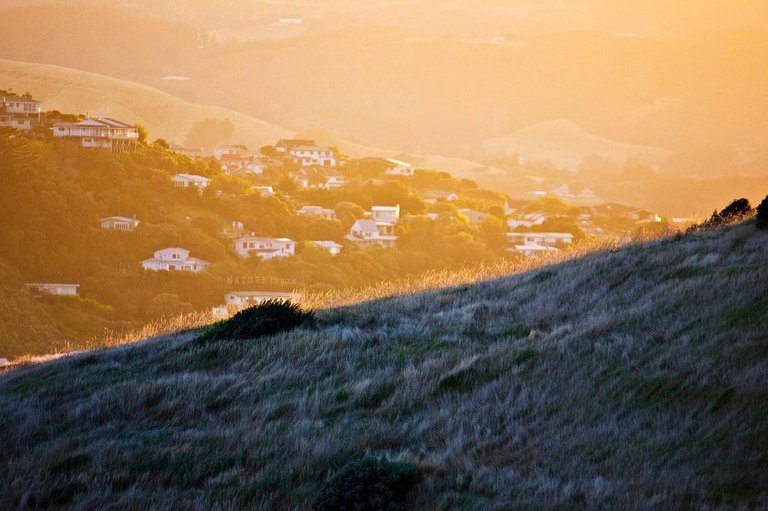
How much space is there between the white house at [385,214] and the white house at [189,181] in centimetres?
1976

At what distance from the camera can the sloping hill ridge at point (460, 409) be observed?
21.1 feet

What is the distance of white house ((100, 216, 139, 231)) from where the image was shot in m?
85.6

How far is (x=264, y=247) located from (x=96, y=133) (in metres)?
31.7

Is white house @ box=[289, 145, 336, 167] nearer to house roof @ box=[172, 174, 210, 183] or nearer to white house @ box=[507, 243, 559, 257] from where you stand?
house roof @ box=[172, 174, 210, 183]

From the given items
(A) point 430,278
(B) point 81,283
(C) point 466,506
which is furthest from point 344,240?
(C) point 466,506

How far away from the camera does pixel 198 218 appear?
9431 cm

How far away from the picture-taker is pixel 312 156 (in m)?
137

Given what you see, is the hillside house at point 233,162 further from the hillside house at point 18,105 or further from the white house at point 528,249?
the white house at point 528,249

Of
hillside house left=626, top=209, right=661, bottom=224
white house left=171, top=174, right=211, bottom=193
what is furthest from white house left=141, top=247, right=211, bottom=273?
hillside house left=626, top=209, right=661, bottom=224

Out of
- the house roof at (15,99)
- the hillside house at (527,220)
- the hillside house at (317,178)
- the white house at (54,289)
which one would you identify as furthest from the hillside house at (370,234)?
the house roof at (15,99)

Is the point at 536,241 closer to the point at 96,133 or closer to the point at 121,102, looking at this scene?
the point at 96,133

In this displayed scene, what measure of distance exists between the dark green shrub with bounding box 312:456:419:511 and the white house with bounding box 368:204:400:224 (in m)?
89.7

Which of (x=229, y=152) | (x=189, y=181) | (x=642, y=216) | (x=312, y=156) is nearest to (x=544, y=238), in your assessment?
(x=642, y=216)

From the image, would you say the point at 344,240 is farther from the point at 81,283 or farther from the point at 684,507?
the point at 684,507
